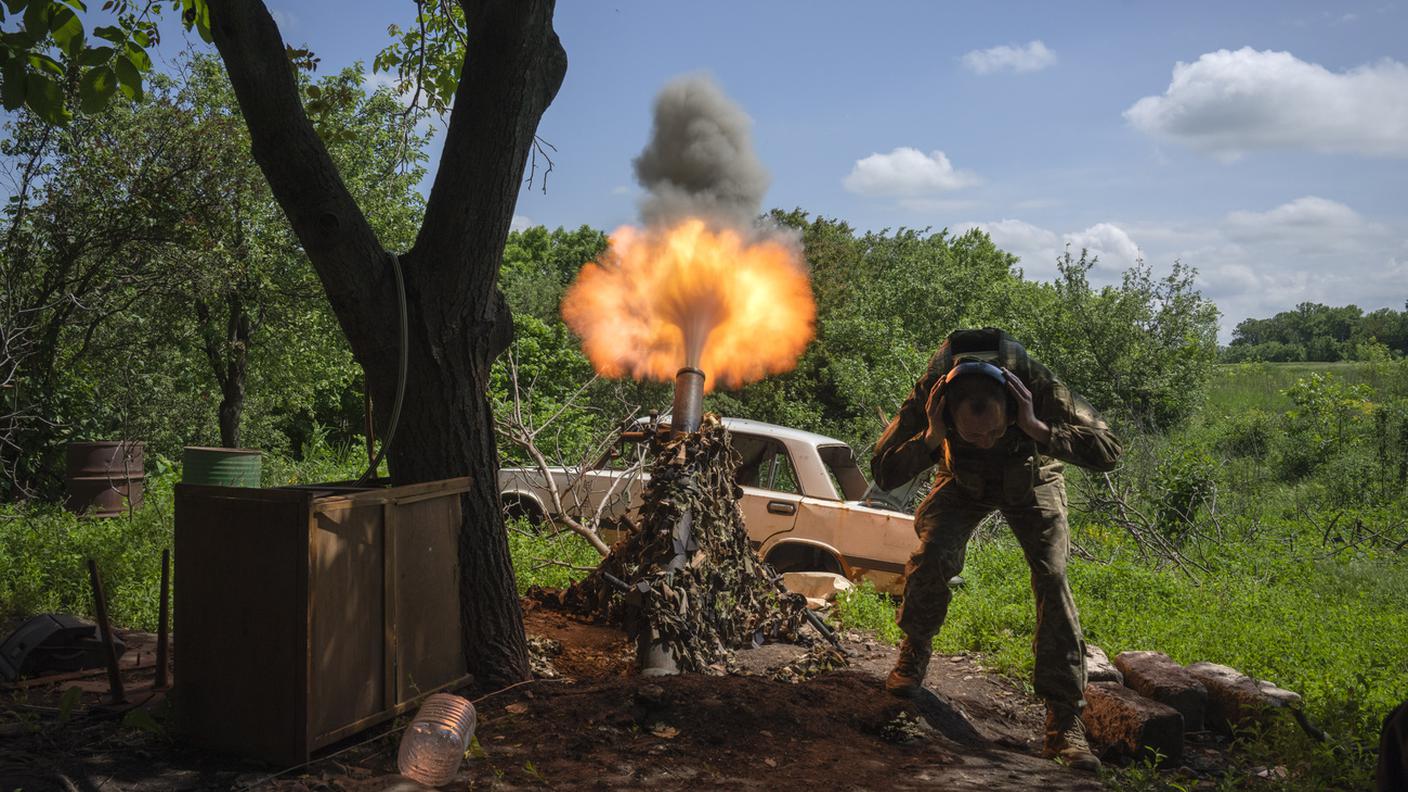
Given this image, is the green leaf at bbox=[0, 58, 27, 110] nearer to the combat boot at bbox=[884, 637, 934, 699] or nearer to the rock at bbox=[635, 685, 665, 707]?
the rock at bbox=[635, 685, 665, 707]

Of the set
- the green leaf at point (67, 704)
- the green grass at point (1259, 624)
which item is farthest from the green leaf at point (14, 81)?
the green grass at point (1259, 624)

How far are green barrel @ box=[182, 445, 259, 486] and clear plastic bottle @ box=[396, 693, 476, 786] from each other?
7960 millimetres

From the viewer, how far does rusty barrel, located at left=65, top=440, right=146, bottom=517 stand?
11812 millimetres

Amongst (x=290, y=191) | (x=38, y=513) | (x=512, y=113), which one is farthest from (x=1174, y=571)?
(x=38, y=513)

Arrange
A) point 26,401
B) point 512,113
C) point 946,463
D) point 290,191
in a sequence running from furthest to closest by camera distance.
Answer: point 26,401, point 946,463, point 512,113, point 290,191

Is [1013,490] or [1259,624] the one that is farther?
[1259,624]

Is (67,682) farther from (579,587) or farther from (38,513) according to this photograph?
(38,513)

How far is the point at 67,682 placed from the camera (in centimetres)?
488

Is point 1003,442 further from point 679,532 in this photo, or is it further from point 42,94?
A: point 42,94

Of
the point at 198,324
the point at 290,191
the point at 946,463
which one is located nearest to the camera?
the point at 290,191

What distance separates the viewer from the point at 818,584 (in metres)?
7.68

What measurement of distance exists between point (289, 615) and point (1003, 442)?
3.53 meters

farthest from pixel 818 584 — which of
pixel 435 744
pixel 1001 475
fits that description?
pixel 435 744

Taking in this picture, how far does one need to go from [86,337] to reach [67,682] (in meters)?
11.2
